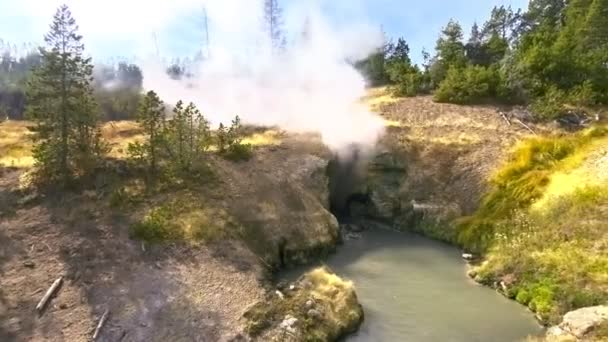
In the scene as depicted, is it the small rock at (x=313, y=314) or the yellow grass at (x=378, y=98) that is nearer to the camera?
the small rock at (x=313, y=314)

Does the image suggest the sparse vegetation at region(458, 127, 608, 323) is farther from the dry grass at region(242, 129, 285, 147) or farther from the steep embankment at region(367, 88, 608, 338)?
the dry grass at region(242, 129, 285, 147)

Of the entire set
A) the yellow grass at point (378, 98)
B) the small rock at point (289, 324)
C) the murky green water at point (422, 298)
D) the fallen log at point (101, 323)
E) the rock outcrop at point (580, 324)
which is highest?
the yellow grass at point (378, 98)

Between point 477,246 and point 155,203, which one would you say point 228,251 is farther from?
point 477,246

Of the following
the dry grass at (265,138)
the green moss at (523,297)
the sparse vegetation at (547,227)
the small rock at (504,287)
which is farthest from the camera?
the dry grass at (265,138)

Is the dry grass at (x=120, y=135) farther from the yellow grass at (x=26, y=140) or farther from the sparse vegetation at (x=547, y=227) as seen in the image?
the sparse vegetation at (x=547, y=227)

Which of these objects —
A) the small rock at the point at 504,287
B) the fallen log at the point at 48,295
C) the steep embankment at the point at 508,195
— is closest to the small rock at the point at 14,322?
the fallen log at the point at 48,295

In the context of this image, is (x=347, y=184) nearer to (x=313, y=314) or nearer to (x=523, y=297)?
(x=523, y=297)

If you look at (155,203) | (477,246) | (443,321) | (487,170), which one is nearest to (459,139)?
(487,170)
